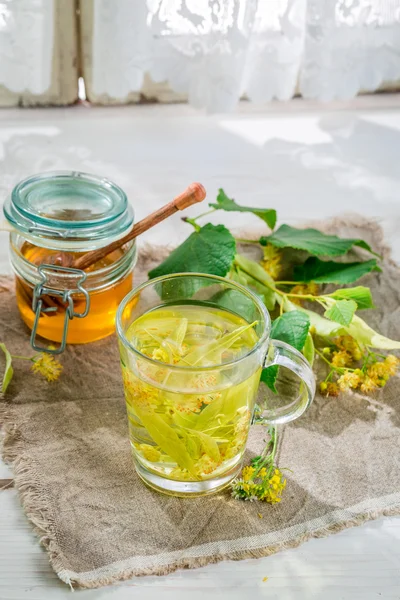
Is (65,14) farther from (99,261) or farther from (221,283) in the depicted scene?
(221,283)

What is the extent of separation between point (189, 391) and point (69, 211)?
14.6 inches

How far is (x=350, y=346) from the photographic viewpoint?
1.00m

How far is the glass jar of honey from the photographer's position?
0.93 m

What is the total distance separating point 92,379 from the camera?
0.96m

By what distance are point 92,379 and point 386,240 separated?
55 centimetres

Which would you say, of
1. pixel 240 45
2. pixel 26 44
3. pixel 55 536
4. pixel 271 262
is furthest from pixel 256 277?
pixel 26 44

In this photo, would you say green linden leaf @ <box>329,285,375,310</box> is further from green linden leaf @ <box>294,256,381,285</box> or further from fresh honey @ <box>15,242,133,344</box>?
fresh honey @ <box>15,242,133,344</box>

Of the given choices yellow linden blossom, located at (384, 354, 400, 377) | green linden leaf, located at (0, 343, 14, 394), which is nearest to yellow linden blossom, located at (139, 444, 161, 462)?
green linden leaf, located at (0, 343, 14, 394)

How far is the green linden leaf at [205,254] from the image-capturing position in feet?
3.22

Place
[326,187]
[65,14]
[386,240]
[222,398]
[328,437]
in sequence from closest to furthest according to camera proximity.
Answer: [222,398] → [328,437] → [386,240] → [326,187] → [65,14]

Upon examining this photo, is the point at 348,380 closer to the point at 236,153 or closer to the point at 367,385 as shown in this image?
the point at 367,385

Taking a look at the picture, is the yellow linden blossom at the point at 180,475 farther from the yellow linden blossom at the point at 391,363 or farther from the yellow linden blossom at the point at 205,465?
the yellow linden blossom at the point at 391,363

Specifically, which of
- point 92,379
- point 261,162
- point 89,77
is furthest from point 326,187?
point 92,379

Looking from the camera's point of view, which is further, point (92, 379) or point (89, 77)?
point (89, 77)
